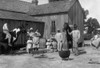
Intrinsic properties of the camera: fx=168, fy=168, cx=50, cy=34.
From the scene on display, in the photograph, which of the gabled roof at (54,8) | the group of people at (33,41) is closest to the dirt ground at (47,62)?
the group of people at (33,41)

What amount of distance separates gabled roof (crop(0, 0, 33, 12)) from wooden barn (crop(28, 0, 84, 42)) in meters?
2.28

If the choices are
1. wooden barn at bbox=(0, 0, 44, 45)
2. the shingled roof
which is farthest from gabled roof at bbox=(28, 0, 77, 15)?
wooden barn at bbox=(0, 0, 44, 45)

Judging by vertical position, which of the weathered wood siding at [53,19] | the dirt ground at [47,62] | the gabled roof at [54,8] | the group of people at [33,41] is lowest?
the dirt ground at [47,62]

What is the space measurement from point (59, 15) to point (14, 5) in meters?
8.30

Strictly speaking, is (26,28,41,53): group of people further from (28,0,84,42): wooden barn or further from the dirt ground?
(28,0,84,42): wooden barn

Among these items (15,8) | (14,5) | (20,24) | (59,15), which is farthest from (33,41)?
(14,5)

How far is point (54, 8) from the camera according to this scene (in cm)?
2422

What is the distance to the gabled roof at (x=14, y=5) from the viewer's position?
987 inches

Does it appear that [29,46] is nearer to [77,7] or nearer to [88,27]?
[77,7]

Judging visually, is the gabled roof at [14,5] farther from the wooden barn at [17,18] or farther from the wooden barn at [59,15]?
the wooden barn at [59,15]

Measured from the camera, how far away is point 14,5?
27.0 metres

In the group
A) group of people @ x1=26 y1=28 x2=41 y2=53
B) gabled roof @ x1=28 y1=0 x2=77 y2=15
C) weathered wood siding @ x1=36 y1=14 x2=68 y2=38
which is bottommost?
group of people @ x1=26 y1=28 x2=41 y2=53

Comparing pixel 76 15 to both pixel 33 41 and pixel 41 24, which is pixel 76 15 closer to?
pixel 41 24

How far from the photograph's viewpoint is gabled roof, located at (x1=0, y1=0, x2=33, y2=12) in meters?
25.1
